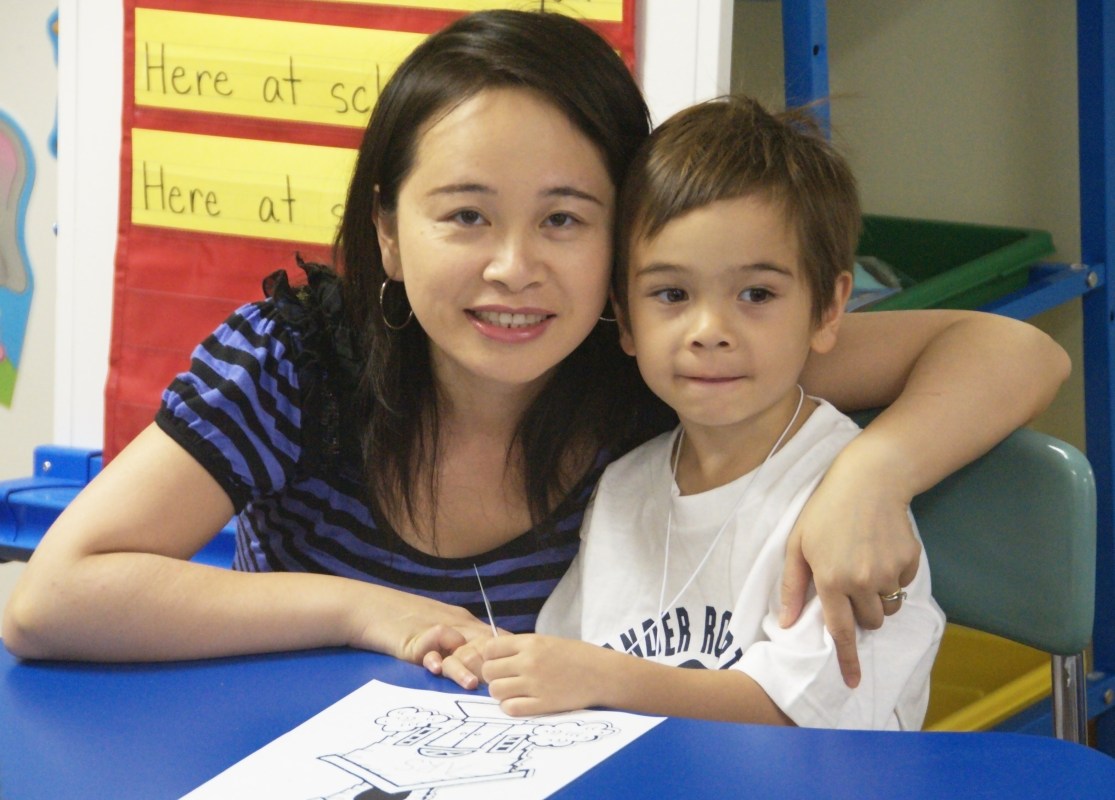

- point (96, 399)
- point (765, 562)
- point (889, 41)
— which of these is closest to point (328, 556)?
point (765, 562)

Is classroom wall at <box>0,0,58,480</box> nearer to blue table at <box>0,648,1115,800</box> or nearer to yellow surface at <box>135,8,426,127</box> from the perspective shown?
yellow surface at <box>135,8,426,127</box>

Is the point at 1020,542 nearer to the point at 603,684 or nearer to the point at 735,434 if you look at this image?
the point at 735,434

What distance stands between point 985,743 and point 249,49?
118 centimetres

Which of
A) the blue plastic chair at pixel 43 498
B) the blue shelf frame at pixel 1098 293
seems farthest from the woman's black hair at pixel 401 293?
the blue shelf frame at pixel 1098 293

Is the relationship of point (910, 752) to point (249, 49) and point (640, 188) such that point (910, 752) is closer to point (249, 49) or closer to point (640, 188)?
point (640, 188)

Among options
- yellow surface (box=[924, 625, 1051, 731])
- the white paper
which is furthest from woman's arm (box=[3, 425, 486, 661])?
yellow surface (box=[924, 625, 1051, 731])

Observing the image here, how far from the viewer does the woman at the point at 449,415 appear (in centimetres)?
86

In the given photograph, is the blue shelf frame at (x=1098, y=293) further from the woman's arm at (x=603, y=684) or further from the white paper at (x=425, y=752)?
the white paper at (x=425, y=752)

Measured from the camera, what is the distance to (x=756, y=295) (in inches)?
36.5

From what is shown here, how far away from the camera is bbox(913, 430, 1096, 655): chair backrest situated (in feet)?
2.91

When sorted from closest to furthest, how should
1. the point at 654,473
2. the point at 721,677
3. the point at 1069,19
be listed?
the point at 721,677 < the point at 654,473 < the point at 1069,19

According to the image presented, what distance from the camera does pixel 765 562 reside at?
888 millimetres

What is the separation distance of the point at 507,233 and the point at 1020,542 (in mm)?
430

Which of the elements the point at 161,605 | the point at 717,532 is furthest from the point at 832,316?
the point at 161,605
